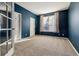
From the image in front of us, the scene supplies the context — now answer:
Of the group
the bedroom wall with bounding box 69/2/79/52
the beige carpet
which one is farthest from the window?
the beige carpet

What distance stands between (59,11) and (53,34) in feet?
6.67

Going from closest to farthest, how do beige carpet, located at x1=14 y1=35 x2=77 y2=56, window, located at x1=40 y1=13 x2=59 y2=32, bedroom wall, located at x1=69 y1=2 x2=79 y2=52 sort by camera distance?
beige carpet, located at x1=14 y1=35 x2=77 y2=56 → bedroom wall, located at x1=69 y1=2 x2=79 y2=52 → window, located at x1=40 y1=13 x2=59 y2=32

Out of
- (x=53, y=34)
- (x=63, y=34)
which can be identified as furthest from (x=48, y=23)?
(x=63, y=34)

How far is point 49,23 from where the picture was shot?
9117 mm

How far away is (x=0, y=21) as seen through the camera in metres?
2.21

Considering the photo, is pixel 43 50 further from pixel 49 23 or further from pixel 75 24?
pixel 49 23

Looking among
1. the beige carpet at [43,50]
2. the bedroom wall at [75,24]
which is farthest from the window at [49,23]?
the beige carpet at [43,50]

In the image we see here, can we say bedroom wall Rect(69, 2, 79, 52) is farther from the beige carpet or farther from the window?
the window

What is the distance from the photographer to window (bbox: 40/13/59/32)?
827cm

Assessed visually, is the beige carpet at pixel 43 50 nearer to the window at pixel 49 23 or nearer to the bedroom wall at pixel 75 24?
the bedroom wall at pixel 75 24

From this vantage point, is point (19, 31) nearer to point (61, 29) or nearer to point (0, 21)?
point (61, 29)

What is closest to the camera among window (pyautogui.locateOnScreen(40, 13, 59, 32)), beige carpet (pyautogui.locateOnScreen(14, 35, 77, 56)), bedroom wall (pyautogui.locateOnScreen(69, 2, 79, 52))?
beige carpet (pyautogui.locateOnScreen(14, 35, 77, 56))

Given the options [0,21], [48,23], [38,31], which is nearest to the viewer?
[0,21]

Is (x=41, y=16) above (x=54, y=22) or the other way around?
above
